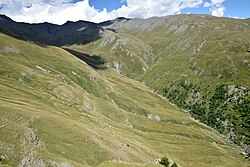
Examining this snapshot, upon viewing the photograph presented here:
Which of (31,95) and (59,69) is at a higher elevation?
(59,69)

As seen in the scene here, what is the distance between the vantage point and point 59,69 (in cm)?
19200

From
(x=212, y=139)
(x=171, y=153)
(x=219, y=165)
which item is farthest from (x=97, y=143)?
(x=212, y=139)

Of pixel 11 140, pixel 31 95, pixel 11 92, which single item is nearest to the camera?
pixel 11 140

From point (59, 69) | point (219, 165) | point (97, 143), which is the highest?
point (59, 69)

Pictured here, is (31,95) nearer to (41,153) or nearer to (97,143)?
(97,143)

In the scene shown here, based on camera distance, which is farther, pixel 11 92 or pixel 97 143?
pixel 11 92

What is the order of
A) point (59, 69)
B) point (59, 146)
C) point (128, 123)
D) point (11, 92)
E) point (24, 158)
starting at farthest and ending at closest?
point (59, 69), point (128, 123), point (11, 92), point (59, 146), point (24, 158)

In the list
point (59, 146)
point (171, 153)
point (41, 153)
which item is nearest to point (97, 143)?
point (59, 146)

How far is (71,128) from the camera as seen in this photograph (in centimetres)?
7194

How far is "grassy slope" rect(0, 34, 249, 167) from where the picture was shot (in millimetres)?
59312

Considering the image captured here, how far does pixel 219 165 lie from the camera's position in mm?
132250

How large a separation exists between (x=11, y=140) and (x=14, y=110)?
13245mm

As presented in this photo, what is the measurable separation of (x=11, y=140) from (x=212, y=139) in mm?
162850

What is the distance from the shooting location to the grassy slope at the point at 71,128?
59312 millimetres
